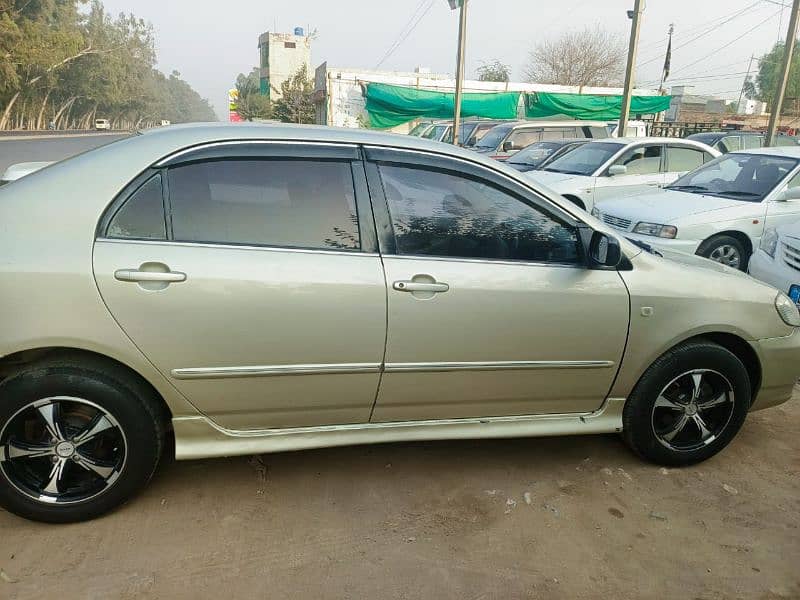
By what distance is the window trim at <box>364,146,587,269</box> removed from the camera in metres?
2.70

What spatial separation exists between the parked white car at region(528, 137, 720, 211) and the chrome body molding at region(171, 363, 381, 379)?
721 cm

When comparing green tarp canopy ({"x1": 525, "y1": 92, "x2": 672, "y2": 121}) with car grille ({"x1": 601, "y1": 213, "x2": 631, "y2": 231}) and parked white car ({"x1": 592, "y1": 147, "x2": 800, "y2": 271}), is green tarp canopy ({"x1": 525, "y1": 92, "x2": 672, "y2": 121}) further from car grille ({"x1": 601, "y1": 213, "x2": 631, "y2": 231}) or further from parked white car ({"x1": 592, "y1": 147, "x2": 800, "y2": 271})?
car grille ({"x1": 601, "y1": 213, "x2": 631, "y2": 231})

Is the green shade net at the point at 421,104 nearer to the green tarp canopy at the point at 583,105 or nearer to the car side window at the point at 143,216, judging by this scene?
the green tarp canopy at the point at 583,105

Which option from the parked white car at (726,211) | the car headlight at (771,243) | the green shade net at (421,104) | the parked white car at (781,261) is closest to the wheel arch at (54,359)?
the parked white car at (781,261)

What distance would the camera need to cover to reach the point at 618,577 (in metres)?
2.45

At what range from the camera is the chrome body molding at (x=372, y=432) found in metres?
2.65

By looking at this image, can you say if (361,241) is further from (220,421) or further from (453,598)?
(453,598)

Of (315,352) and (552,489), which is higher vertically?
(315,352)

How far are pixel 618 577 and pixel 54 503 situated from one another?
230cm

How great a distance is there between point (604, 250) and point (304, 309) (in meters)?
1.37

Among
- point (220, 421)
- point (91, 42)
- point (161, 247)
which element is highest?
point (91, 42)

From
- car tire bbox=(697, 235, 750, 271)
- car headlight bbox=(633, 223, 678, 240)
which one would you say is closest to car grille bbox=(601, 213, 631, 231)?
car headlight bbox=(633, 223, 678, 240)

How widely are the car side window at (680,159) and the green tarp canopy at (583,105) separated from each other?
52.1ft

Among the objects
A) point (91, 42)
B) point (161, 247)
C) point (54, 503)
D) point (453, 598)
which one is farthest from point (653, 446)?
point (91, 42)
